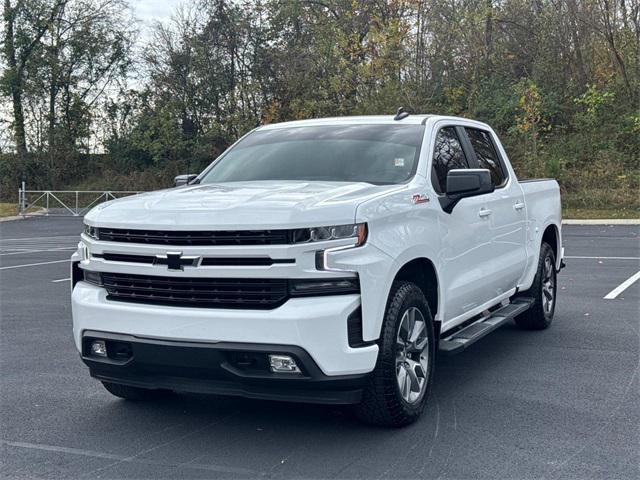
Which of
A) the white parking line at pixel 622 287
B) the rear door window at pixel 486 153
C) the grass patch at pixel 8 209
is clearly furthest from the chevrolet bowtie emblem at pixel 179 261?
the grass patch at pixel 8 209

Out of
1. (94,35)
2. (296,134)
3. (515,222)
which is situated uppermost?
(94,35)

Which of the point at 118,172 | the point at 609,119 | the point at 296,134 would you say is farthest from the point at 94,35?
the point at 296,134

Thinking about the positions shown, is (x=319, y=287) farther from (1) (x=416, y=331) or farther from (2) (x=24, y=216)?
(2) (x=24, y=216)

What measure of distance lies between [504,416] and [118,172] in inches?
1453

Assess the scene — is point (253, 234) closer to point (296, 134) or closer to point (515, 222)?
point (296, 134)

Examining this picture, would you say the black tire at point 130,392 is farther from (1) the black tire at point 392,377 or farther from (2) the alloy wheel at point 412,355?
(2) the alloy wheel at point 412,355

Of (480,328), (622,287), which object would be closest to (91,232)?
(480,328)

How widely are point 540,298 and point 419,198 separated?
10.2 ft

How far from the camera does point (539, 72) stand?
94.1 feet

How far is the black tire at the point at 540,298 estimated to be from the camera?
7762 millimetres

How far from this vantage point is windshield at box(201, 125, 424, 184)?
567 centimetres

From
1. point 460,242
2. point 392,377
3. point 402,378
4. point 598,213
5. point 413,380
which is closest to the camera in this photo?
point 392,377

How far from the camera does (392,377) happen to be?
464 cm

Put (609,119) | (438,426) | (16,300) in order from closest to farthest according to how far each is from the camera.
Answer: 1. (438,426)
2. (16,300)
3. (609,119)
